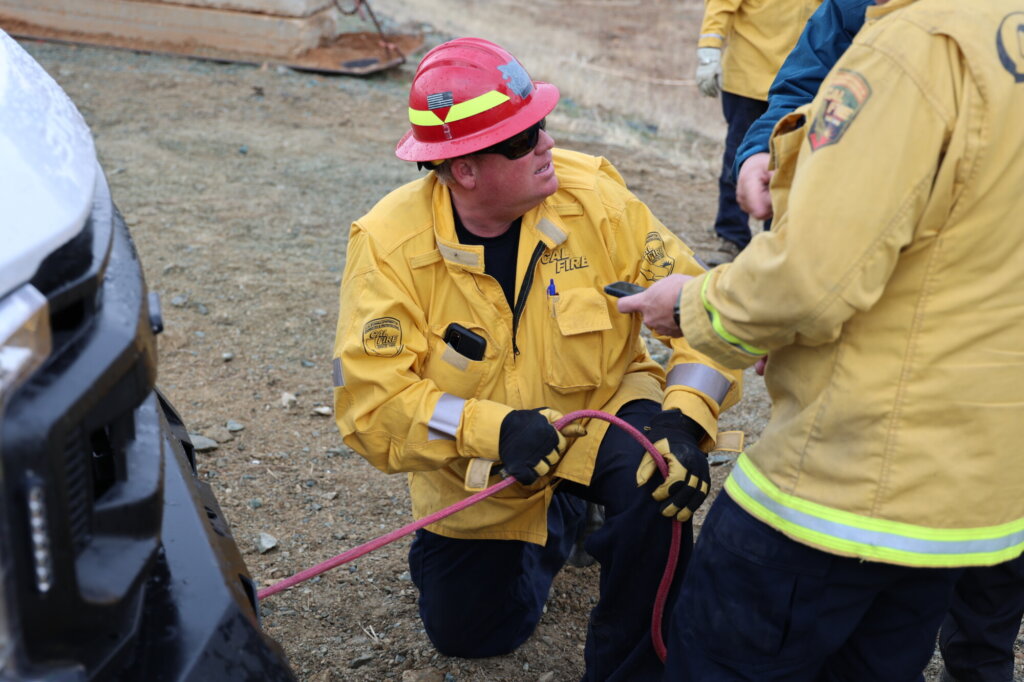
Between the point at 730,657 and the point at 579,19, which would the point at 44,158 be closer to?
Result: the point at 730,657

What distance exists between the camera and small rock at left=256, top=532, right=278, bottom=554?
3455 millimetres

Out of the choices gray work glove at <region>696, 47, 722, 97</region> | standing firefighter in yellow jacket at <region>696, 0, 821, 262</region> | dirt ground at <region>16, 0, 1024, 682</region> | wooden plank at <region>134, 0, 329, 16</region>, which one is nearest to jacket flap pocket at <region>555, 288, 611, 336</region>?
dirt ground at <region>16, 0, 1024, 682</region>

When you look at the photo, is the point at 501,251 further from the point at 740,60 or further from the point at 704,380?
the point at 740,60

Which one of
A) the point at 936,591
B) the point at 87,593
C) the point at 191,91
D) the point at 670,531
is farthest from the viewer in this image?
the point at 191,91

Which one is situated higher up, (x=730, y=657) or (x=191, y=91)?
(x=730, y=657)

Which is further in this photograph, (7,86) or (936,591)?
(936,591)

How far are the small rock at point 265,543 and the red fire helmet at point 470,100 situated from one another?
1.43 meters

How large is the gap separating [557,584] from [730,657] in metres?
1.47

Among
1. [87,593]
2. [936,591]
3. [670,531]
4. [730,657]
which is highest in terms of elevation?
[87,593]

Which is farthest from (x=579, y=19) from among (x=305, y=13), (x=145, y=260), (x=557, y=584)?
(x=557, y=584)

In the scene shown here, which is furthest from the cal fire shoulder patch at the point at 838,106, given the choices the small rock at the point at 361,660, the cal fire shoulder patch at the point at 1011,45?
the small rock at the point at 361,660

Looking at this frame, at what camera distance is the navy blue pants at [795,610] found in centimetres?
201

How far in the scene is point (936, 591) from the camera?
2053 millimetres

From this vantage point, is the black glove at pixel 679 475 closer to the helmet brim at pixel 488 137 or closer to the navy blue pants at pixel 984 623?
the navy blue pants at pixel 984 623
